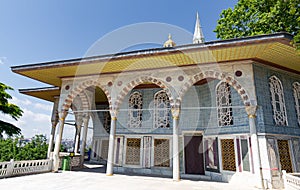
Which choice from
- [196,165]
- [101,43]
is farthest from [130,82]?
[196,165]

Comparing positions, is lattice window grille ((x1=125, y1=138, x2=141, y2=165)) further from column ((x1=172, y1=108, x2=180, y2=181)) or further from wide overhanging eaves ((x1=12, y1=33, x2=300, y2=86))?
wide overhanging eaves ((x1=12, y1=33, x2=300, y2=86))

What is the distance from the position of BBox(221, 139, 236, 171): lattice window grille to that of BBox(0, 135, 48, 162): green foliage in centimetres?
747

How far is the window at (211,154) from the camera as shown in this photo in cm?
682

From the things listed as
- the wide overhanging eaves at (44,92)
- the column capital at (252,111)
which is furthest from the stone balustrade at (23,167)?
the column capital at (252,111)

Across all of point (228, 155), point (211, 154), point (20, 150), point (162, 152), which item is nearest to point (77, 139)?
point (20, 150)

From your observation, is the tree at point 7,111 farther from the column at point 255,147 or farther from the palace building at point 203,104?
the column at point 255,147

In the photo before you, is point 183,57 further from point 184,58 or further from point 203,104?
point 203,104

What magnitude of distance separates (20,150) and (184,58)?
7.71 m

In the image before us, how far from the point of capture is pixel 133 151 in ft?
27.7

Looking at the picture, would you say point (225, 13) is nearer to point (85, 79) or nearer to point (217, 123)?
point (217, 123)

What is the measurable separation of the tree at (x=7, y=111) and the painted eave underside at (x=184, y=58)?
3195 millimetres

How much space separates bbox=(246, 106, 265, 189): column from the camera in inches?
206

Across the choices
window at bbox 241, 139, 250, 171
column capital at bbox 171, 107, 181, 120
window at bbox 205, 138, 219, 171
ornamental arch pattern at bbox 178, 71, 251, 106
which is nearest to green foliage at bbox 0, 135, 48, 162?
column capital at bbox 171, 107, 181, 120

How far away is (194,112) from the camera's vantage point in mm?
7973
